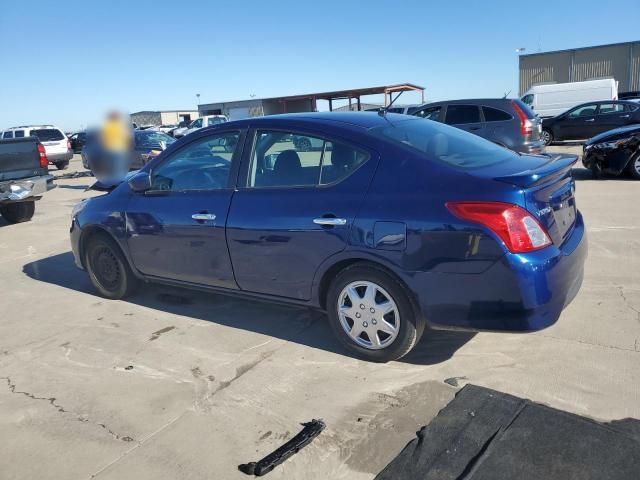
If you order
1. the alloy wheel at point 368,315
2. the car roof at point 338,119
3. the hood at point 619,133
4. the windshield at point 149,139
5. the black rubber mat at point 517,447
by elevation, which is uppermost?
the windshield at point 149,139

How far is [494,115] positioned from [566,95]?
1358 cm

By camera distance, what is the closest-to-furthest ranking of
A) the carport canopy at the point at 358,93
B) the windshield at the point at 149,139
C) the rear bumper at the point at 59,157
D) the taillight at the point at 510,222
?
the taillight at the point at 510,222 < the windshield at the point at 149,139 < the rear bumper at the point at 59,157 < the carport canopy at the point at 358,93

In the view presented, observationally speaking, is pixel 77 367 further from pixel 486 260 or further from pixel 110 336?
pixel 486 260

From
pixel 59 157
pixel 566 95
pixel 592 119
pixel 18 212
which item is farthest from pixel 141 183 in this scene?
pixel 566 95

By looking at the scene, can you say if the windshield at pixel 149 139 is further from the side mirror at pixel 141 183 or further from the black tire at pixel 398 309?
the black tire at pixel 398 309

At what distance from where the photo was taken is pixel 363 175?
11.3 feet

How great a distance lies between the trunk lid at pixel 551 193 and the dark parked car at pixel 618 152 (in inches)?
289

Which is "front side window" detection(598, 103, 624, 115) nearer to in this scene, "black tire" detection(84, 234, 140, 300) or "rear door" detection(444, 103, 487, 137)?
"rear door" detection(444, 103, 487, 137)

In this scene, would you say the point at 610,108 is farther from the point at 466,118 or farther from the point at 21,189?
the point at 21,189

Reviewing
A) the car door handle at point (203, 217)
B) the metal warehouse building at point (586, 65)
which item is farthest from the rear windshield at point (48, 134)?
the metal warehouse building at point (586, 65)

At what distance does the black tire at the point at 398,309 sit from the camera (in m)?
3.34

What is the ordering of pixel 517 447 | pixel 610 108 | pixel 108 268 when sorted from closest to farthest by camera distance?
pixel 517 447
pixel 108 268
pixel 610 108

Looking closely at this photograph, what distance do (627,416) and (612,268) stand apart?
2.68 meters

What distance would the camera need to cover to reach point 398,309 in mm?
3375
